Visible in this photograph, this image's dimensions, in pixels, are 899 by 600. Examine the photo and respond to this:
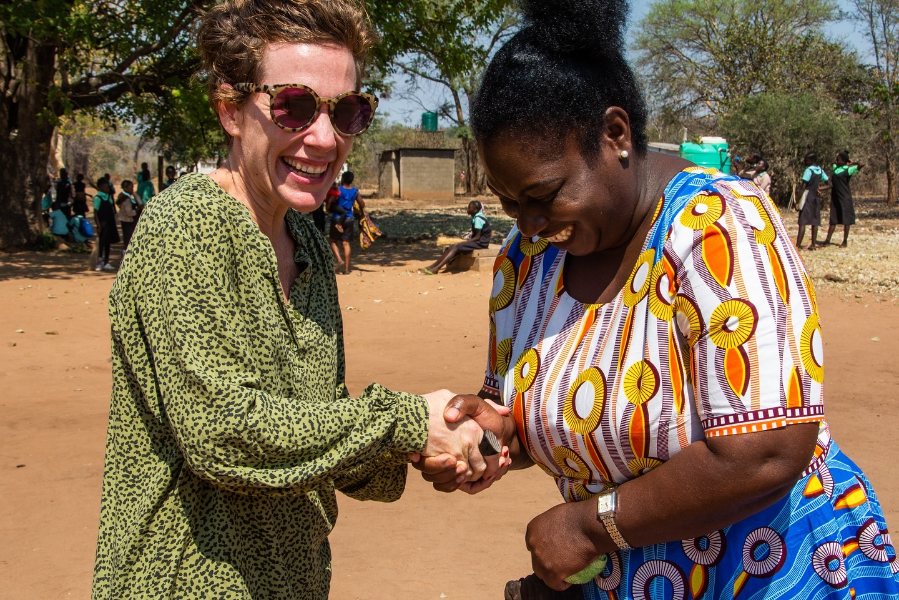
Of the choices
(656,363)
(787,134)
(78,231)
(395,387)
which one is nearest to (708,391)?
(656,363)

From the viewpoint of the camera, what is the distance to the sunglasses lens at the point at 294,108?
1809 millimetres

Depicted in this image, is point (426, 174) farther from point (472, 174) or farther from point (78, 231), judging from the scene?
point (78, 231)

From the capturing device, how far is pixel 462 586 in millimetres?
3752

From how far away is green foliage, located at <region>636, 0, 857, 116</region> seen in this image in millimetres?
Answer: 30891

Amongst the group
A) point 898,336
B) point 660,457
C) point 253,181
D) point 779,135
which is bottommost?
point 898,336

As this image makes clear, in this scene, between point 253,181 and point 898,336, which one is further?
point 898,336

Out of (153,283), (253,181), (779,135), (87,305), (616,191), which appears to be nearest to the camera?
(153,283)

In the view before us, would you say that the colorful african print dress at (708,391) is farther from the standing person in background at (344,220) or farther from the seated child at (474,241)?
the standing person in background at (344,220)

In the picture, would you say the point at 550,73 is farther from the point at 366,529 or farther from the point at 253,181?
the point at 366,529

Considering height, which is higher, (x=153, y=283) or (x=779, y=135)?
(x=779, y=135)

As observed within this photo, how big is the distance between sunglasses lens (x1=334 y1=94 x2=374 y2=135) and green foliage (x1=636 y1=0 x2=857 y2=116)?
29.5 m

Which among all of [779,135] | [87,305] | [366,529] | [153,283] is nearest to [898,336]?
[366,529]

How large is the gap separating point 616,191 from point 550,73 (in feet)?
0.96

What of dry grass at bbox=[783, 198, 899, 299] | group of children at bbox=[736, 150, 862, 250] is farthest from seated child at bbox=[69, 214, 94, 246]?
dry grass at bbox=[783, 198, 899, 299]
